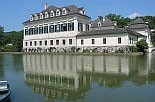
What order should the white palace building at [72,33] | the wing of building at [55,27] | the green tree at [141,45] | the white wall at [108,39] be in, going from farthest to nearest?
the wing of building at [55,27] → the white palace building at [72,33] → the green tree at [141,45] → the white wall at [108,39]

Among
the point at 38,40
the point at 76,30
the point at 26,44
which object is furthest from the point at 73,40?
the point at 26,44

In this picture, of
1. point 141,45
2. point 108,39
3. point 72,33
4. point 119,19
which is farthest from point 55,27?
point 119,19

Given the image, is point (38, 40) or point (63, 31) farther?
point (38, 40)

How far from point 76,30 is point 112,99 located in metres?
42.9

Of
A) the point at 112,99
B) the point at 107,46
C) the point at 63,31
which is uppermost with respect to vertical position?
the point at 63,31

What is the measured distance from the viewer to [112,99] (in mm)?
10125

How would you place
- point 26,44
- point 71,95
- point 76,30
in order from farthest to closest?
point 26,44
point 76,30
point 71,95

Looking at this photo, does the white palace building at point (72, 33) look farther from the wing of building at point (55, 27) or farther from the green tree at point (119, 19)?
the green tree at point (119, 19)

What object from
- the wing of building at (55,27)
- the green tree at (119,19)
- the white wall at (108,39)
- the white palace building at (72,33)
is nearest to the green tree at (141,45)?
the white palace building at (72,33)

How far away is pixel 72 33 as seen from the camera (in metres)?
53.0

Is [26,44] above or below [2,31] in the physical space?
below

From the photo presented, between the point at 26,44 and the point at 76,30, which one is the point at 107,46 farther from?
the point at 26,44

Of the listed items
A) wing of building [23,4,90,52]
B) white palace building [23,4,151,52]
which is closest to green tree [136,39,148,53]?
white palace building [23,4,151,52]

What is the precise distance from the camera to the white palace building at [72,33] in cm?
4691
